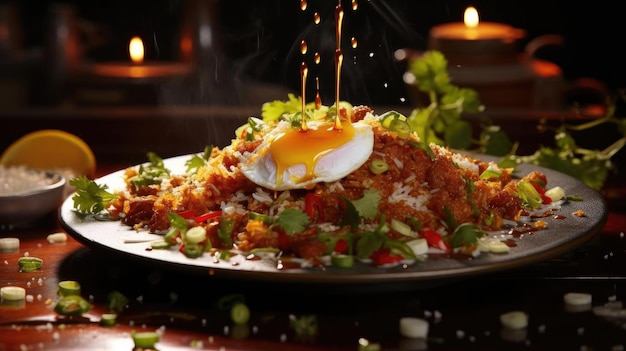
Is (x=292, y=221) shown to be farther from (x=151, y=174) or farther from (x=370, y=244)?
(x=151, y=174)

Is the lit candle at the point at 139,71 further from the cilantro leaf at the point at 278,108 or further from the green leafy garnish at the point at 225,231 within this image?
the green leafy garnish at the point at 225,231

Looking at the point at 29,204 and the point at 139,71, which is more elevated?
the point at 29,204

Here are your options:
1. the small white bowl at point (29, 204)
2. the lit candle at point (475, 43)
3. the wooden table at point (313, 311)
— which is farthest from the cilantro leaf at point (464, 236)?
the lit candle at point (475, 43)

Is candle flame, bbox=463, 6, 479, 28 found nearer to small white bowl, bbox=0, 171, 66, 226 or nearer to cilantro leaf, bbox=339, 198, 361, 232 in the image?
small white bowl, bbox=0, 171, 66, 226

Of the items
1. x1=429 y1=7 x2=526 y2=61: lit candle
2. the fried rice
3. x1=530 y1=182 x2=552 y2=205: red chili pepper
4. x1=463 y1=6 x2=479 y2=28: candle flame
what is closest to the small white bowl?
the fried rice

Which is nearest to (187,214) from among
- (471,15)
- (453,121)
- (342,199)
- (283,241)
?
(283,241)

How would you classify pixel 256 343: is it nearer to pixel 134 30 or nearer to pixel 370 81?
pixel 370 81

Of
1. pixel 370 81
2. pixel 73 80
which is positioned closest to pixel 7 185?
pixel 370 81
